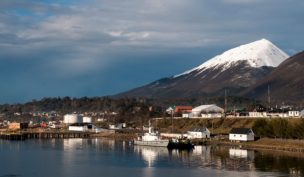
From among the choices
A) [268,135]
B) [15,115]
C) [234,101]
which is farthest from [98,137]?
[15,115]

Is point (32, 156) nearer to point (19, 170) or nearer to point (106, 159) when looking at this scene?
point (106, 159)

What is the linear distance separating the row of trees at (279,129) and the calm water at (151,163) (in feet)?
19.6

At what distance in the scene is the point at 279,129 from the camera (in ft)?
204

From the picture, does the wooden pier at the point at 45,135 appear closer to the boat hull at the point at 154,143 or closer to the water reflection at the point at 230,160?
the boat hull at the point at 154,143

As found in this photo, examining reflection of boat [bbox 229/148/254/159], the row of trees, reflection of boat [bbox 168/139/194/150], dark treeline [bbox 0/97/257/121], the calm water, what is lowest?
the calm water

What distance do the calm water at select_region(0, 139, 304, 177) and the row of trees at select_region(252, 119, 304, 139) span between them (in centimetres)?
598

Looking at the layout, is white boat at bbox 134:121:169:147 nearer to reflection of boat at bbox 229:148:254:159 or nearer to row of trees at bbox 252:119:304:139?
reflection of boat at bbox 229:148:254:159

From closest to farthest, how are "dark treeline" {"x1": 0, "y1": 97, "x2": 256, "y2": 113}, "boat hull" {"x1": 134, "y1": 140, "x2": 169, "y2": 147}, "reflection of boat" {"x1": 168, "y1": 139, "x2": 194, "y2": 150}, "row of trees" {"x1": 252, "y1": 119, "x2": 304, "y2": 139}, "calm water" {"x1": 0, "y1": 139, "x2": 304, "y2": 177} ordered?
"calm water" {"x1": 0, "y1": 139, "x2": 304, "y2": 177} → "row of trees" {"x1": 252, "y1": 119, "x2": 304, "y2": 139} → "reflection of boat" {"x1": 168, "y1": 139, "x2": 194, "y2": 150} → "boat hull" {"x1": 134, "y1": 140, "x2": 169, "y2": 147} → "dark treeline" {"x1": 0, "y1": 97, "x2": 256, "y2": 113}

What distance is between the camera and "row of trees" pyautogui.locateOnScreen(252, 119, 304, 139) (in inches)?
2360

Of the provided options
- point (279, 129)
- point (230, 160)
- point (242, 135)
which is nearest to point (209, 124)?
point (242, 135)

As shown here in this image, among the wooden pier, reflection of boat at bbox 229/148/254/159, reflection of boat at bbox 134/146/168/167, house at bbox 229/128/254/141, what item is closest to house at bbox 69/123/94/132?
the wooden pier

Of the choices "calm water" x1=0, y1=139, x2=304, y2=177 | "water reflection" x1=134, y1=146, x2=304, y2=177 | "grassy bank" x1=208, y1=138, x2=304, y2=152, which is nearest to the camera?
"calm water" x1=0, y1=139, x2=304, y2=177

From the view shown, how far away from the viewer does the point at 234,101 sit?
15325 cm

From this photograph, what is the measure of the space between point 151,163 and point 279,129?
19.5 m
